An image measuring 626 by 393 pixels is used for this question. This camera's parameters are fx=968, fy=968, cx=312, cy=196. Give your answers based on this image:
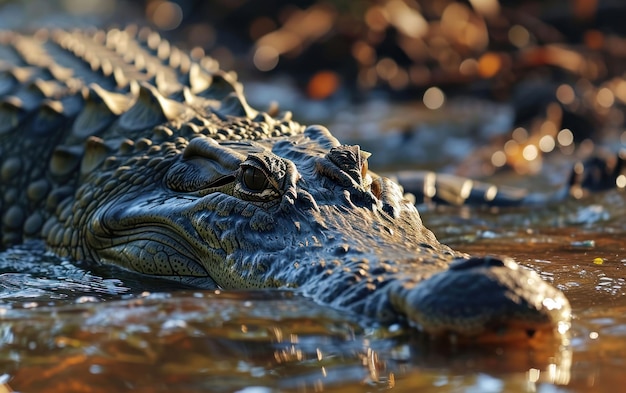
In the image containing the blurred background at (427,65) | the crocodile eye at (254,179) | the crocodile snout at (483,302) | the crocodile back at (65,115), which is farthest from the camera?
the blurred background at (427,65)

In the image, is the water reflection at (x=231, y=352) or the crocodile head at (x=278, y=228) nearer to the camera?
the water reflection at (x=231, y=352)

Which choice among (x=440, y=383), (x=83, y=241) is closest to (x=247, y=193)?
(x=83, y=241)

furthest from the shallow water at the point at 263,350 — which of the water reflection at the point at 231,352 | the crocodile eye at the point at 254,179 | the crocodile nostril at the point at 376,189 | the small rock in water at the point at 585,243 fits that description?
the small rock in water at the point at 585,243

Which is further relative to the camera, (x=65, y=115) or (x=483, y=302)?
(x=65, y=115)

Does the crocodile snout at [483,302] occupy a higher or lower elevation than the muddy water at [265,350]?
higher

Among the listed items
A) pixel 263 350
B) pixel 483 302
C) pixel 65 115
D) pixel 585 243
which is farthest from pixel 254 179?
pixel 65 115

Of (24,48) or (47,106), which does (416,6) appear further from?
(47,106)

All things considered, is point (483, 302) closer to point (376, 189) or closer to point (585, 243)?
point (376, 189)

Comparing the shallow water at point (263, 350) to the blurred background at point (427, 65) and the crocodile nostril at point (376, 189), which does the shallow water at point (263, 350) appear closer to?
the crocodile nostril at point (376, 189)
